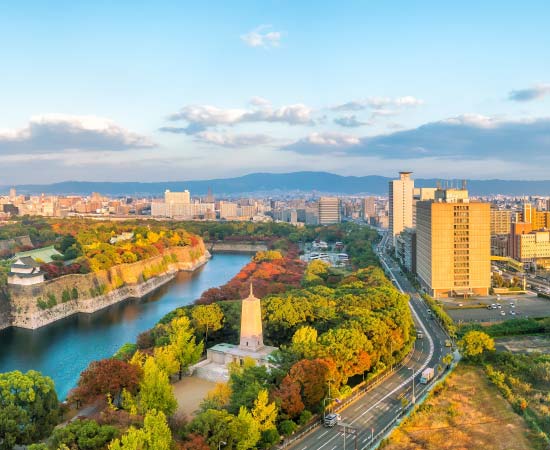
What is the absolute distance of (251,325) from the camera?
19812 millimetres

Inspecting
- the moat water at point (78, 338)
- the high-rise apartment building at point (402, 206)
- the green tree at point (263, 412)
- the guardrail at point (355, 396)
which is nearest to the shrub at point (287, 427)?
the guardrail at point (355, 396)

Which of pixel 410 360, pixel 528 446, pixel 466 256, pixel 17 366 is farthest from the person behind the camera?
pixel 466 256

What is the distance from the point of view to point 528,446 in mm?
14352

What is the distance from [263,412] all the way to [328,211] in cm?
9589

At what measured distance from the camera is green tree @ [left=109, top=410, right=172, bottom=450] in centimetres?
1109

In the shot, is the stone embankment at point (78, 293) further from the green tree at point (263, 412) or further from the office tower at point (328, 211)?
the office tower at point (328, 211)

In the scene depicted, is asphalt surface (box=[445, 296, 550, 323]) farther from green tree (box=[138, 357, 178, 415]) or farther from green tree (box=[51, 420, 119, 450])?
green tree (box=[51, 420, 119, 450])

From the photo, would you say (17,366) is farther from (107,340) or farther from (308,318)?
(308,318)

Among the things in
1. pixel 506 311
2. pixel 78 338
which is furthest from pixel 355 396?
pixel 78 338

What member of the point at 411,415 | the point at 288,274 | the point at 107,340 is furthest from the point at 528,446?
the point at 288,274

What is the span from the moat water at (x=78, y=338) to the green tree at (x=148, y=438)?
11.3 metres

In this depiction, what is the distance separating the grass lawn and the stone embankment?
965 inches

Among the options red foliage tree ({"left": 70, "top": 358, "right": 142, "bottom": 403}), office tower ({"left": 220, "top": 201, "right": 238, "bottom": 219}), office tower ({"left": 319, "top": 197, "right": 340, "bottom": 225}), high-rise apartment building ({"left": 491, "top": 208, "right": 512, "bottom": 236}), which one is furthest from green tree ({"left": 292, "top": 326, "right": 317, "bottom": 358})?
office tower ({"left": 220, "top": 201, "right": 238, "bottom": 219})

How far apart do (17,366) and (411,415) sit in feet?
61.3
